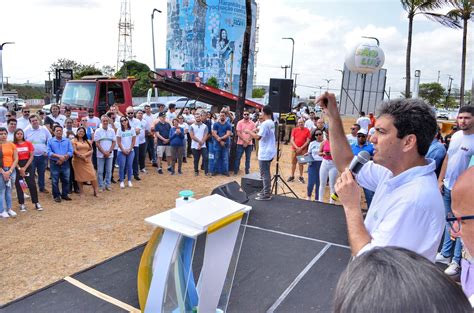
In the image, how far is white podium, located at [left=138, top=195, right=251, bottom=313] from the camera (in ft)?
8.20

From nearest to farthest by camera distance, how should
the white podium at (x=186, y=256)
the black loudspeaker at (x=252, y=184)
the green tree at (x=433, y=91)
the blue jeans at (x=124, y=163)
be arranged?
the white podium at (x=186, y=256), the black loudspeaker at (x=252, y=184), the blue jeans at (x=124, y=163), the green tree at (x=433, y=91)

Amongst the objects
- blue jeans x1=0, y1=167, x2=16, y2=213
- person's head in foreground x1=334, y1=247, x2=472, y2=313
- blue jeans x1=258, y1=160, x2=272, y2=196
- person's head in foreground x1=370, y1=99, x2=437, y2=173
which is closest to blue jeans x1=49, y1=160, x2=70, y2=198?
blue jeans x1=0, y1=167, x2=16, y2=213

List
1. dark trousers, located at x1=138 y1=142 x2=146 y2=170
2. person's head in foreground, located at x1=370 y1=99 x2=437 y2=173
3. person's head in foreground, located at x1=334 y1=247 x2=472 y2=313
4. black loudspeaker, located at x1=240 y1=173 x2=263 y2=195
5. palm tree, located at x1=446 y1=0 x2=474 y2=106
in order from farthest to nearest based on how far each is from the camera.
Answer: palm tree, located at x1=446 y1=0 x2=474 y2=106, dark trousers, located at x1=138 y1=142 x2=146 y2=170, black loudspeaker, located at x1=240 y1=173 x2=263 y2=195, person's head in foreground, located at x1=370 y1=99 x2=437 y2=173, person's head in foreground, located at x1=334 y1=247 x2=472 y2=313

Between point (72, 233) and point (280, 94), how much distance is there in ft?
16.0

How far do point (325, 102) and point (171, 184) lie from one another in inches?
284

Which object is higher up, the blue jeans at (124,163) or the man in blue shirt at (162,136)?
the man in blue shirt at (162,136)

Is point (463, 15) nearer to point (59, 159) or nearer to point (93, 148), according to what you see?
point (93, 148)

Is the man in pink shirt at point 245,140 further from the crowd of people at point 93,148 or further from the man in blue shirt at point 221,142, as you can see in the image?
the man in blue shirt at point 221,142

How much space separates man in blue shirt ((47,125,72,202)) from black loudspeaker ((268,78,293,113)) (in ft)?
13.9

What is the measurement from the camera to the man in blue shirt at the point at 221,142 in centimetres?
996

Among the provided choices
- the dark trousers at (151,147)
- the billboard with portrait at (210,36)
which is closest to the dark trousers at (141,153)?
the dark trousers at (151,147)

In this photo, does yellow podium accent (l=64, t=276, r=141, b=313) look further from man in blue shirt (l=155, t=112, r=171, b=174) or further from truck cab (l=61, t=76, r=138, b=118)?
truck cab (l=61, t=76, r=138, b=118)

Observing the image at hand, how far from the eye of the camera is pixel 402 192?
1500 millimetres

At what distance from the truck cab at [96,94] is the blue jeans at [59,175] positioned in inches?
144
